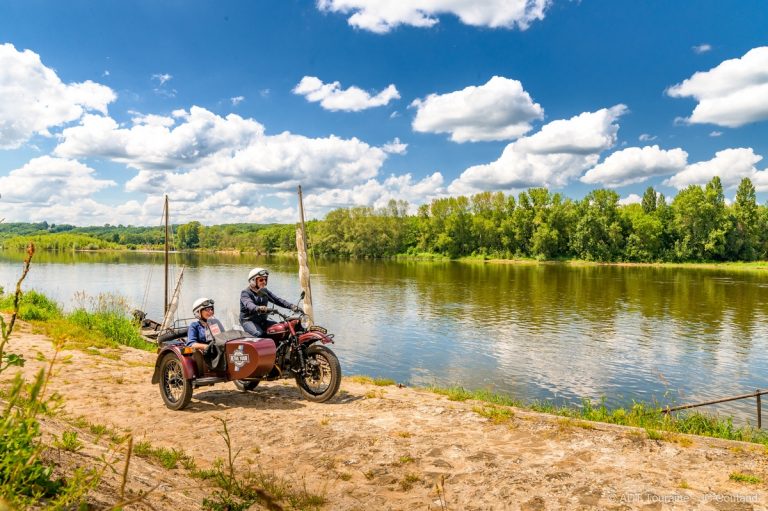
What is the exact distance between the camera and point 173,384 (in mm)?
8367

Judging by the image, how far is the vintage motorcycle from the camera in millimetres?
8062

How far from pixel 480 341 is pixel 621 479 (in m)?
17.3

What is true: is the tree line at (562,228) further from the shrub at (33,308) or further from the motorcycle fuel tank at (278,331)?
the motorcycle fuel tank at (278,331)

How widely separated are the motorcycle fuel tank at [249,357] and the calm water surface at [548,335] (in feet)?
2.97

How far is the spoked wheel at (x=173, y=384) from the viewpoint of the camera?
26.3ft

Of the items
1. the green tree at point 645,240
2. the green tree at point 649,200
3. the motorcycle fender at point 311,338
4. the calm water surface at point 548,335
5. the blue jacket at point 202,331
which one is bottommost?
the calm water surface at point 548,335

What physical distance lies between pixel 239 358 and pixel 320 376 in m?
1.42

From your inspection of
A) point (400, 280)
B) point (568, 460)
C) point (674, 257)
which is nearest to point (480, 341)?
point (568, 460)

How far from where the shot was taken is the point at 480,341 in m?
22.3

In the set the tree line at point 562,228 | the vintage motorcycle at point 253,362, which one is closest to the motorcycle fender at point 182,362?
the vintage motorcycle at point 253,362

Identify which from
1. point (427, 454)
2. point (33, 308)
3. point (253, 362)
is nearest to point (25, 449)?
point (427, 454)

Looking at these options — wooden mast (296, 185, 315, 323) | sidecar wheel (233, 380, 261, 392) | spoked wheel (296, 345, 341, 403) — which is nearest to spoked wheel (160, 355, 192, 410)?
sidecar wheel (233, 380, 261, 392)

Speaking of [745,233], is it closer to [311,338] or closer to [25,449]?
[311,338]

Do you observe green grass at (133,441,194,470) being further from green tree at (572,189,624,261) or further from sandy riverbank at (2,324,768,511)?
green tree at (572,189,624,261)
